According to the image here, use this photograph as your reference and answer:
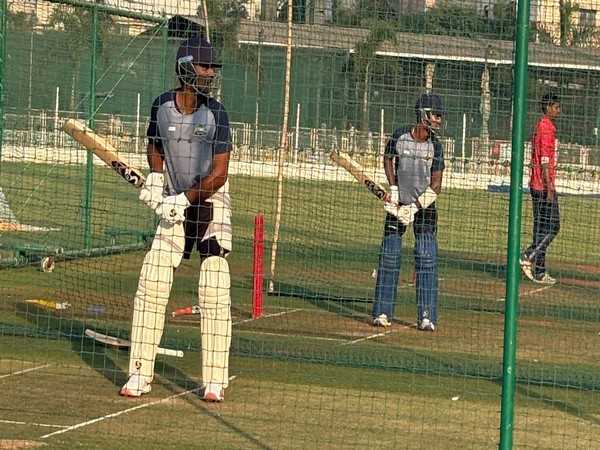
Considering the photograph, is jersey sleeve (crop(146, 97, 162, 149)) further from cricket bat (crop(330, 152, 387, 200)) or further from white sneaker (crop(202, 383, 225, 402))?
cricket bat (crop(330, 152, 387, 200))

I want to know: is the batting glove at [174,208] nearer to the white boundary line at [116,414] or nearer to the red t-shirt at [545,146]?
the white boundary line at [116,414]

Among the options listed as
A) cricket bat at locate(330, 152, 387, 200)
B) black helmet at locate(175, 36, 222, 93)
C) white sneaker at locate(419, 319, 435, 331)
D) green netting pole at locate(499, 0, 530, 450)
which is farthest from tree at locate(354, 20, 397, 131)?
green netting pole at locate(499, 0, 530, 450)

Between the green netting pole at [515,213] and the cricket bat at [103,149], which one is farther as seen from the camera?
the cricket bat at [103,149]

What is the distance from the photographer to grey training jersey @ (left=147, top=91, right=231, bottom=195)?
9391mm

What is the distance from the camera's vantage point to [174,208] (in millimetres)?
9172

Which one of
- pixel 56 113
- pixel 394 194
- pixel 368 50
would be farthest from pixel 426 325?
pixel 56 113

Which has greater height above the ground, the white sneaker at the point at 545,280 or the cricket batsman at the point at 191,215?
the cricket batsman at the point at 191,215

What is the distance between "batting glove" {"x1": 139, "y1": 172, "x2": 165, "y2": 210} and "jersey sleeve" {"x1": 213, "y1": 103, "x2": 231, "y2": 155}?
1.41ft

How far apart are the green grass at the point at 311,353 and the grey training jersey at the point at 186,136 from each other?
1472mm

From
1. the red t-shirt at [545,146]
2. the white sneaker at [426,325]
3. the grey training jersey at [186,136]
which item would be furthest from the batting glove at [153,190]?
the white sneaker at [426,325]

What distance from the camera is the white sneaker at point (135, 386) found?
944 cm

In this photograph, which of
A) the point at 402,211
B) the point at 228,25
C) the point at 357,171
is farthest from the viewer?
the point at 402,211

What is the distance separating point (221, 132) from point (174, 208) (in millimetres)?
598

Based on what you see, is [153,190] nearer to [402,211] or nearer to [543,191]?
[402,211]
